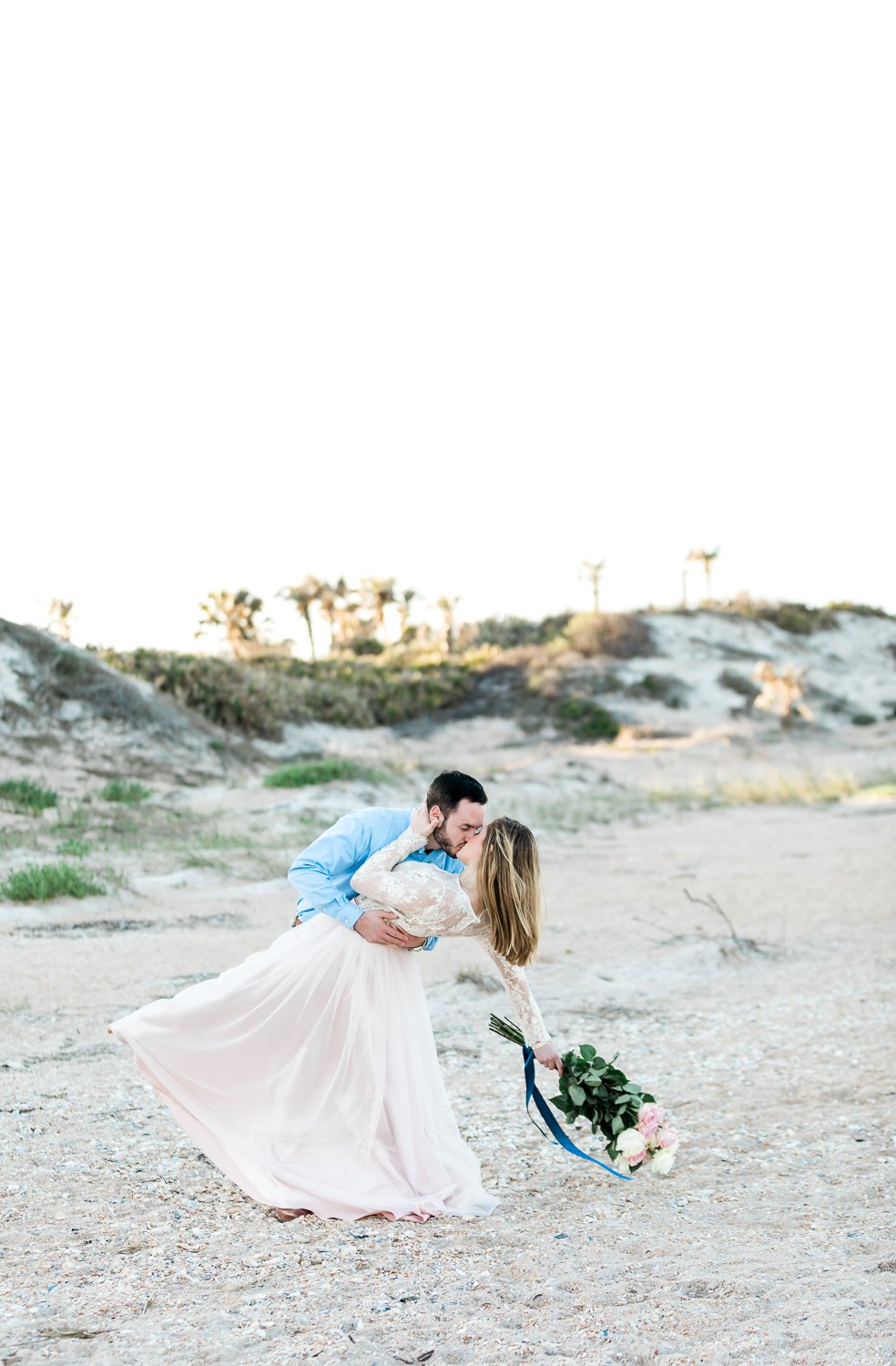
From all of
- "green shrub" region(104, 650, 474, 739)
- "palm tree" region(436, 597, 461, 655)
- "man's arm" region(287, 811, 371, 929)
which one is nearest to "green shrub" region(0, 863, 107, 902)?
"man's arm" region(287, 811, 371, 929)

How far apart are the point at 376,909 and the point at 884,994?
5369 mm

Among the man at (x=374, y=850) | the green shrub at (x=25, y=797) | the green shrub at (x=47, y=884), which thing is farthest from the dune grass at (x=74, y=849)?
the man at (x=374, y=850)

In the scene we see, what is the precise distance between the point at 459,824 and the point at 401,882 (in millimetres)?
300

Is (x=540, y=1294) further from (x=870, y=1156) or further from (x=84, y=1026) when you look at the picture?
(x=84, y=1026)

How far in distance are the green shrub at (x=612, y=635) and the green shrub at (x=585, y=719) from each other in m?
5.19

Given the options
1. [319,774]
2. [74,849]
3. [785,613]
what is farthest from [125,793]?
[785,613]

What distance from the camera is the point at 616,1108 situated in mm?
4426

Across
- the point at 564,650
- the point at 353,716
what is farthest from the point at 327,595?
the point at 353,716

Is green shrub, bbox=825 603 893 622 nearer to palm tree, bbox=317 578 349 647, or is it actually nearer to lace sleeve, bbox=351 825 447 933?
palm tree, bbox=317 578 349 647

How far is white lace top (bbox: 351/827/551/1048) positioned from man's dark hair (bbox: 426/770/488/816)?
0.17 m

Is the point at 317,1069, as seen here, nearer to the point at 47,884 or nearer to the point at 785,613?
the point at 47,884

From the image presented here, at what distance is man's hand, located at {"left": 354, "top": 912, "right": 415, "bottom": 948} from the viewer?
4.07m

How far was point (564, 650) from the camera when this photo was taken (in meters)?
40.5

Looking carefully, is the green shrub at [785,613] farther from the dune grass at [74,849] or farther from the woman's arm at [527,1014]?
the woman's arm at [527,1014]
